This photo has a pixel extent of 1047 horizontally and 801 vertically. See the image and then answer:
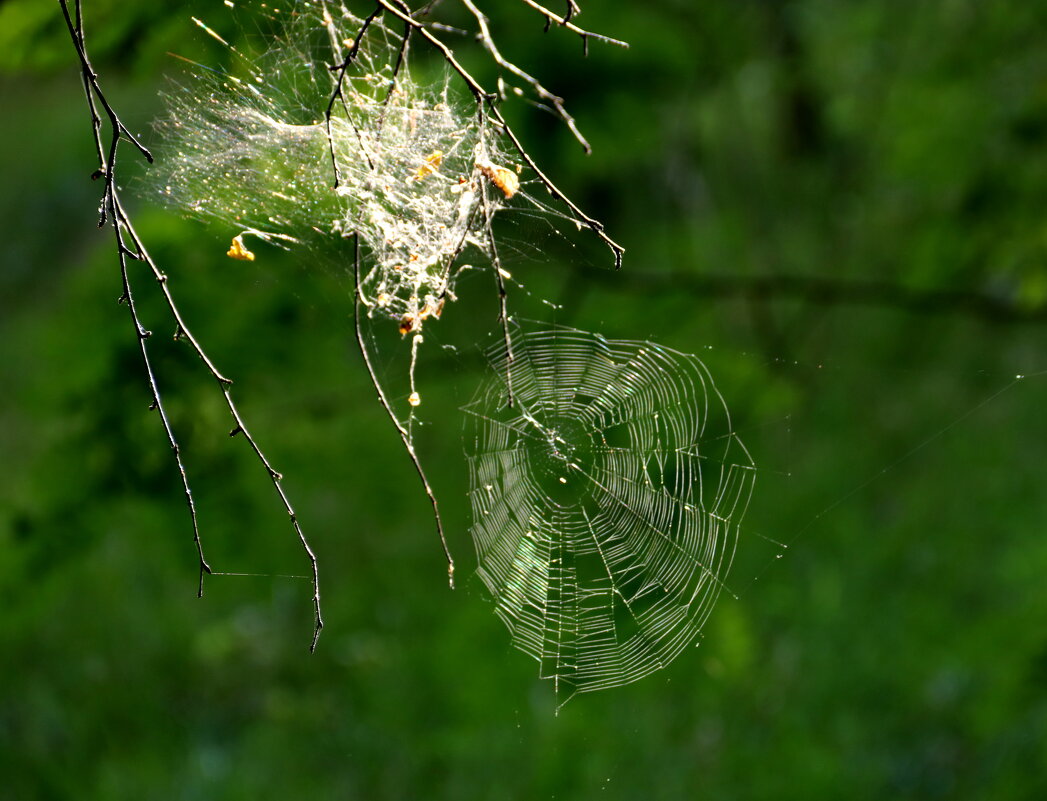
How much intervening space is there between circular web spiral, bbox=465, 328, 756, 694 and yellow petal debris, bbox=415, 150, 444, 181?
1286mm

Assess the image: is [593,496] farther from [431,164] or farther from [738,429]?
[431,164]

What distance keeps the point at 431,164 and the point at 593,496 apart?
1968 mm

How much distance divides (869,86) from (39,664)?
6.26 meters

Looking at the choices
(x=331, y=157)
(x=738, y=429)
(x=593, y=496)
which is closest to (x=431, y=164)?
(x=331, y=157)

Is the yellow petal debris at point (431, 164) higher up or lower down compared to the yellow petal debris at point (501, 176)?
lower down

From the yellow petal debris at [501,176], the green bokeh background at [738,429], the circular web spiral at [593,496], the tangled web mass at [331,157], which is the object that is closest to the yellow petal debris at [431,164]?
the tangled web mass at [331,157]

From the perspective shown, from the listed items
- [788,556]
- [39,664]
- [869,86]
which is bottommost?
[39,664]

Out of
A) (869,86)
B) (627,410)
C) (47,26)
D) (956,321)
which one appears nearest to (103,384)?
(47,26)

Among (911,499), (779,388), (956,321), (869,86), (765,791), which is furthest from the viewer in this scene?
(956,321)

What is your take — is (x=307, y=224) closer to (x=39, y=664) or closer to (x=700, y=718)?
(x=700, y=718)

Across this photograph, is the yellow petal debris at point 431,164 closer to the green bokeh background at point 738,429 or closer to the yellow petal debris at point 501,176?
the yellow petal debris at point 501,176

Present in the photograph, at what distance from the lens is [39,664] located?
6.43m

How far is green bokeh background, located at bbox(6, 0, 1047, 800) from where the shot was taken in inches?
176

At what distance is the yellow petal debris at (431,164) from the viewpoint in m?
2.47
